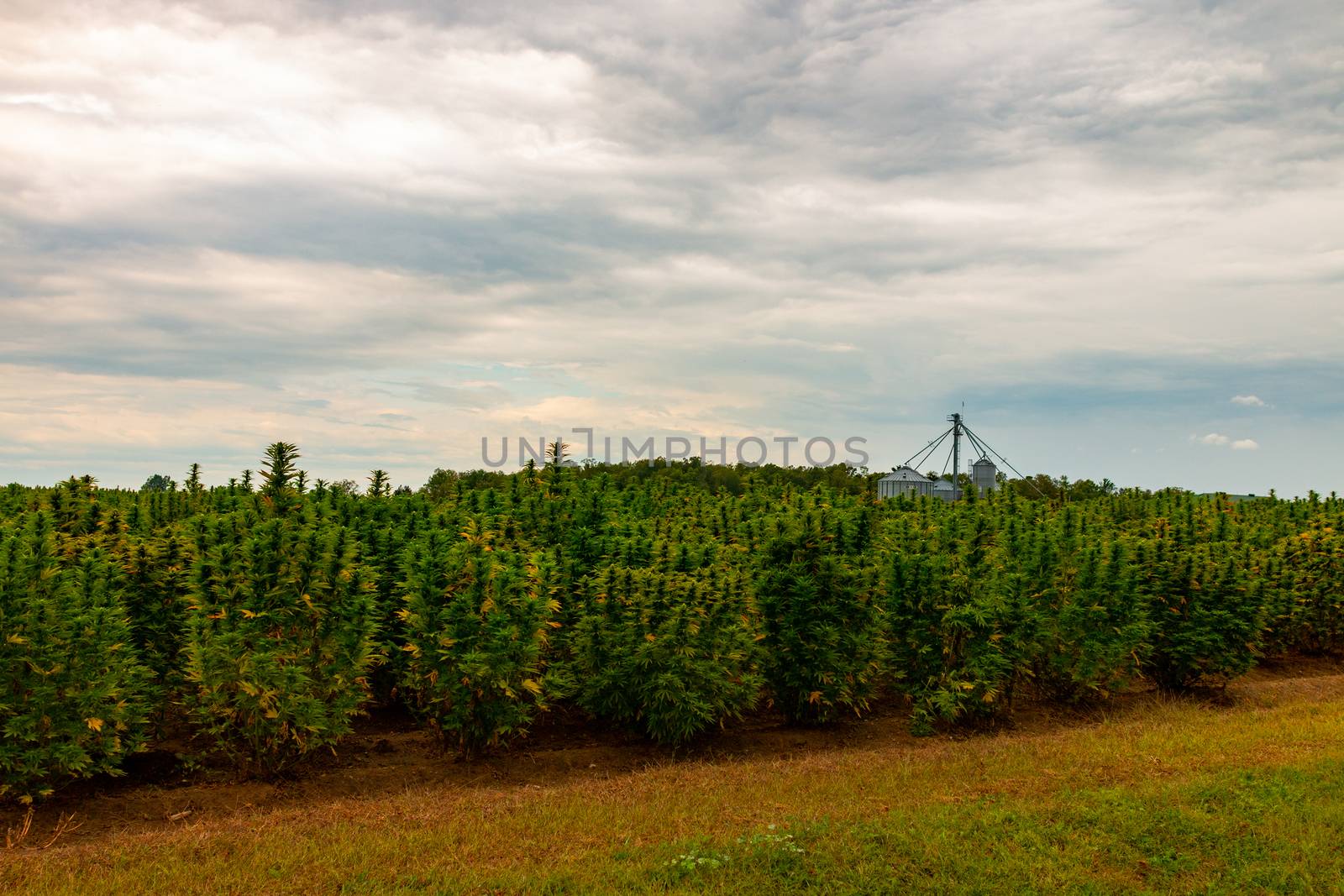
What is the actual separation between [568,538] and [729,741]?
9.95ft

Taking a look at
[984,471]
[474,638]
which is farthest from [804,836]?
[984,471]

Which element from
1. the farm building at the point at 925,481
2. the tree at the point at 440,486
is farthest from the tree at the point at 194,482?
the farm building at the point at 925,481

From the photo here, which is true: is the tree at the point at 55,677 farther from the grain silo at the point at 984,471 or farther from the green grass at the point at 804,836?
the grain silo at the point at 984,471

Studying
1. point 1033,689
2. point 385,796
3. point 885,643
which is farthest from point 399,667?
point 1033,689

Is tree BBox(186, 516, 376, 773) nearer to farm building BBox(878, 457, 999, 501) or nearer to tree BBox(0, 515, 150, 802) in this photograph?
tree BBox(0, 515, 150, 802)

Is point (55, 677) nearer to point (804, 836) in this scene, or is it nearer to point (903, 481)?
point (804, 836)

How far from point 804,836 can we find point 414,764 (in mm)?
4191

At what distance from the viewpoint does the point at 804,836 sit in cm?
663

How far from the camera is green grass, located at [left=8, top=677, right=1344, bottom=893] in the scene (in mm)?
6105

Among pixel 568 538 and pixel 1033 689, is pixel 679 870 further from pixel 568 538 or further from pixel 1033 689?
pixel 1033 689

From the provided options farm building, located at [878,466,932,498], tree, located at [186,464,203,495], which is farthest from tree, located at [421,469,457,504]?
farm building, located at [878,466,932,498]

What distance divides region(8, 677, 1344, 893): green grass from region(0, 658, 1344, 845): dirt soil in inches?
17.4

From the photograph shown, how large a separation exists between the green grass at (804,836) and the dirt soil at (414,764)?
1.45 ft

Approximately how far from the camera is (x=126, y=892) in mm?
5977
